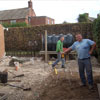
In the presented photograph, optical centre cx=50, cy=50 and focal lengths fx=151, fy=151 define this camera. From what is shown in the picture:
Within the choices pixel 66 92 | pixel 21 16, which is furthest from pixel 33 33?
pixel 21 16

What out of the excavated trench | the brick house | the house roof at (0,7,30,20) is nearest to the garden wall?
the excavated trench

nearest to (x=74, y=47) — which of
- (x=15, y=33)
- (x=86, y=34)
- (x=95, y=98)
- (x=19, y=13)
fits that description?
(x=95, y=98)

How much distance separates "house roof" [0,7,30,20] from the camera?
3684 centimetres

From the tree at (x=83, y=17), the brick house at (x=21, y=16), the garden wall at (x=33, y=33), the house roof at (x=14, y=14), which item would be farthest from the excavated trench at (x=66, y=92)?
the house roof at (x=14, y=14)

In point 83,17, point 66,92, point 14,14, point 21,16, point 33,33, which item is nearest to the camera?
point 66,92

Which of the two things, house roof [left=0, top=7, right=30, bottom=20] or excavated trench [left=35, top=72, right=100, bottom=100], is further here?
house roof [left=0, top=7, right=30, bottom=20]

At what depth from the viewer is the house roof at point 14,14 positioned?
121 ft

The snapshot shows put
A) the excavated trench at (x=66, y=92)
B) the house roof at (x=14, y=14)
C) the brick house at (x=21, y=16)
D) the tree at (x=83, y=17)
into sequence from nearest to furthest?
the excavated trench at (x=66, y=92)
the tree at (x=83, y=17)
the brick house at (x=21, y=16)
the house roof at (x=14, y=14)

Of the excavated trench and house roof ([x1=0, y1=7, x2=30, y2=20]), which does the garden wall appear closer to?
the excavated trench

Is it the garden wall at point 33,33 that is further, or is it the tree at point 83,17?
the tree at point 83,17

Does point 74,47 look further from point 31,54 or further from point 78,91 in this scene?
point 31,54

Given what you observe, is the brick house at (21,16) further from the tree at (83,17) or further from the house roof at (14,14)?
the tree at (83,17)

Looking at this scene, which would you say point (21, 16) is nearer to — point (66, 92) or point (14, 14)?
point (14, 14)

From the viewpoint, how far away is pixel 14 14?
38.1 meters
